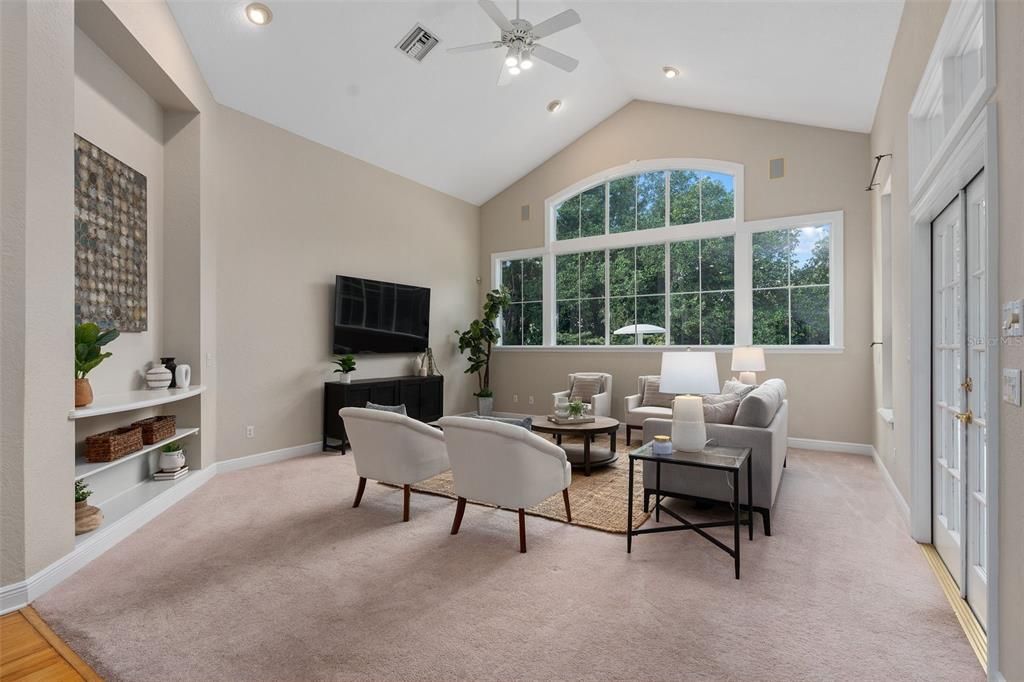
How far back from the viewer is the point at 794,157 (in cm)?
589

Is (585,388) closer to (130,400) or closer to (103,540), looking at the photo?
(130,400)

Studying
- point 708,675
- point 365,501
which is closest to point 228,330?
point 365,501

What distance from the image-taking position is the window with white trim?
233 inches

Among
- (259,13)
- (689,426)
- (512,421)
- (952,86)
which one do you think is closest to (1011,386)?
(689,426)

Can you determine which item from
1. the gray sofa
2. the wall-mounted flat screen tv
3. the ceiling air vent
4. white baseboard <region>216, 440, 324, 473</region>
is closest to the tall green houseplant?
the wall-mounted flat screen tv

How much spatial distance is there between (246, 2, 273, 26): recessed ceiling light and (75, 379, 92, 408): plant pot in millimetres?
3089

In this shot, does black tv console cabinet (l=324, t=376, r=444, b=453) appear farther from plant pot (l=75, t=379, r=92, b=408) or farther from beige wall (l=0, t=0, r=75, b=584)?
beige wall (l=0, t=0, r=75, b=584)

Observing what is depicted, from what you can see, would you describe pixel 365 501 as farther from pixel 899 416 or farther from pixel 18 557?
pixel 899 416

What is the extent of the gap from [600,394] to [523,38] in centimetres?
413

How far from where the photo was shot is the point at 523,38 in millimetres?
4148

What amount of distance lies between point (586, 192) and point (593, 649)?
6590mm

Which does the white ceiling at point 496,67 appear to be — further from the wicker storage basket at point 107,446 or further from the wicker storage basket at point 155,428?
the wicker storage basket at point 107,446

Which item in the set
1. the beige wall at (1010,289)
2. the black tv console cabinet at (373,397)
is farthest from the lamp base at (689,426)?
the black tv console cabinet at (373,397)

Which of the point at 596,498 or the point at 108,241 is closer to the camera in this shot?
the point at 108,241
